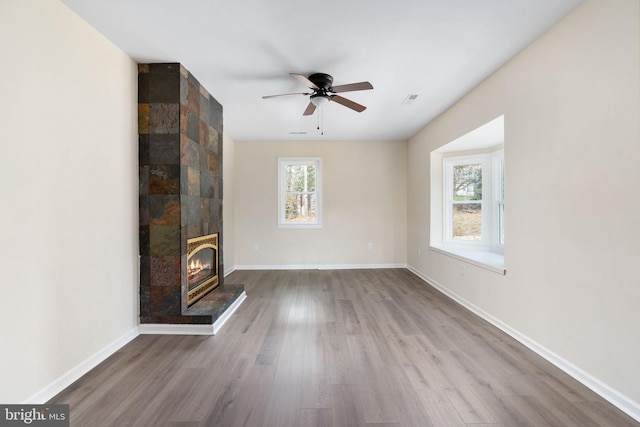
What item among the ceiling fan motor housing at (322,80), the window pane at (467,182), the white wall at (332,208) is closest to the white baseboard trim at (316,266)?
the white wall at (332,208)

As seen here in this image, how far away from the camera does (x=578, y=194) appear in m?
1.84

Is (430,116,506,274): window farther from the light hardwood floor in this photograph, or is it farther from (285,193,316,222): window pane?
(285,193,316,222): window pane

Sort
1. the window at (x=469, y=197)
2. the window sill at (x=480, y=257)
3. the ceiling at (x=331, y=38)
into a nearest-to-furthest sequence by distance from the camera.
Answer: the ceiling at (x=331, y=38) < the window sill at (x=480, y=257) < the window at (x=469, y=197)

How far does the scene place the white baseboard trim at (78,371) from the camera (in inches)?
63.2

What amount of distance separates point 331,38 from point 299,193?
355 cm

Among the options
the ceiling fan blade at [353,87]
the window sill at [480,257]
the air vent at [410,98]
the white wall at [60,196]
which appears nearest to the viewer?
the white wall at [60,196]

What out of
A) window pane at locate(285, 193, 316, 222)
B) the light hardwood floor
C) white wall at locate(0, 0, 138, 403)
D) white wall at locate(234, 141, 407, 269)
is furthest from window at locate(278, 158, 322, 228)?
white wall at locate(0, 0, 138, 403)

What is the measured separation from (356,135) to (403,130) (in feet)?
2.86

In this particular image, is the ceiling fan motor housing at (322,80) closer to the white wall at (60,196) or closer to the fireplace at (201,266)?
the white wall at (60,196)

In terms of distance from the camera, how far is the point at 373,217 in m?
5.49

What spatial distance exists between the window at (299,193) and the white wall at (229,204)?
100cm

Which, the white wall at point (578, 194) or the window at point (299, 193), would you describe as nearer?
the white wall at point (578, 194)

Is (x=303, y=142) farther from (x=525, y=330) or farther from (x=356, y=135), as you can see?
(x=525, y=330)

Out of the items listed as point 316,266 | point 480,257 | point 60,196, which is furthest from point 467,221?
point 60,196
